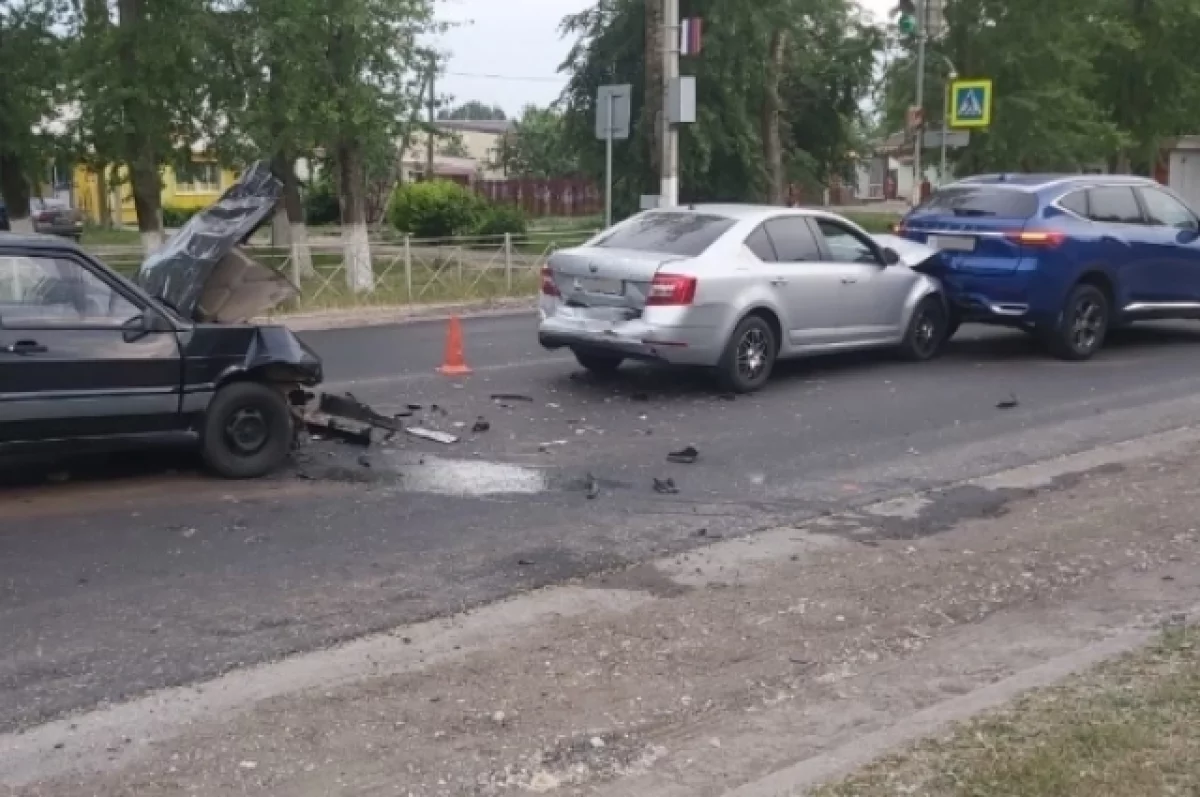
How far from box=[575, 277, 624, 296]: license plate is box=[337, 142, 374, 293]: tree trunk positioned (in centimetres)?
1097

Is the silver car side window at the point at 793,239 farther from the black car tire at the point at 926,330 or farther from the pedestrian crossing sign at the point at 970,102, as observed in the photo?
the pedestrian crossing sign at the point at 970,102

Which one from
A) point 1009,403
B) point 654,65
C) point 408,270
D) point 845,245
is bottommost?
point 1009,403

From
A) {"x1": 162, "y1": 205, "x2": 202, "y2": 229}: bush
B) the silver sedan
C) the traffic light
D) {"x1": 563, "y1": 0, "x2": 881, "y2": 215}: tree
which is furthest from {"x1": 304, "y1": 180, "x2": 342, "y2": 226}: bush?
the silver sedan

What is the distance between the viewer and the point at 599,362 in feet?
42.9

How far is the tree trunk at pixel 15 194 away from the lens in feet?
84.2

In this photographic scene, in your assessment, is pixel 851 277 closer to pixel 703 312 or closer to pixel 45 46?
pixel 703 312

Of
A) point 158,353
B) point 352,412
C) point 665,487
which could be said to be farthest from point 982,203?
point 158,353

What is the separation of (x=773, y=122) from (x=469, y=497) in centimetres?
2862

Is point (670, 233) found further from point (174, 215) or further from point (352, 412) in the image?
point (174, 215)

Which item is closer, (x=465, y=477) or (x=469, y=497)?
(x=469, y=497)

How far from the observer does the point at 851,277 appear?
A: 13.0 meters

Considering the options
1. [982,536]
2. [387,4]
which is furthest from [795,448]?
[387,4]

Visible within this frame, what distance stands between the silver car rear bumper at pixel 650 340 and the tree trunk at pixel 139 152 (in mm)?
11762

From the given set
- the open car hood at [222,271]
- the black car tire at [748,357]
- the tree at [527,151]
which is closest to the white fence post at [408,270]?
the black car tire at [748,357]
